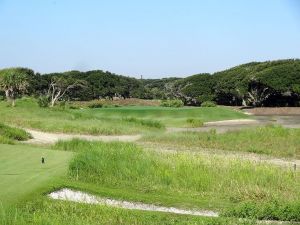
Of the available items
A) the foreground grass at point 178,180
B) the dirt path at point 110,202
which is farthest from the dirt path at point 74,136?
the dirt path at point 110,202

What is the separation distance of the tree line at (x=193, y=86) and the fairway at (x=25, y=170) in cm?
4846

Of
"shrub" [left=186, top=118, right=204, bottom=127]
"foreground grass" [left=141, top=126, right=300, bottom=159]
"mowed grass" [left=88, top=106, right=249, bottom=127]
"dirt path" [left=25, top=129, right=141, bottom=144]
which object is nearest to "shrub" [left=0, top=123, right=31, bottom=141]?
"dirt path" [left=25, top=129, right=141, bottom=144]

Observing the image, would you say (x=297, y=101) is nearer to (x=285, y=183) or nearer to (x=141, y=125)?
(x=141, y=125)

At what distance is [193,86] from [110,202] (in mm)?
88348

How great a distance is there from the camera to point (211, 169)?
17.1 m

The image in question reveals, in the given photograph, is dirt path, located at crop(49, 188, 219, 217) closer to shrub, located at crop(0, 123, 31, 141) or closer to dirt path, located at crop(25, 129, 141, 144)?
shrub, located at crop(0, 123, 31, 141)

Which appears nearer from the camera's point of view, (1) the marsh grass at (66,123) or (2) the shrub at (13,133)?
(2) the shrub at (13,133)

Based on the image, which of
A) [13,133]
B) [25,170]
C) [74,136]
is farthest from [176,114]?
[25,170]

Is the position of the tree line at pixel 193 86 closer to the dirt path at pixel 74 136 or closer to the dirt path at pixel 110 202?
the dirt path at pixel 74 136

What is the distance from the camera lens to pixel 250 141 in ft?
105

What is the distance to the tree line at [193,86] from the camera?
→ 7700 cm

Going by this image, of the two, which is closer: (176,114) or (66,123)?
(66,123)

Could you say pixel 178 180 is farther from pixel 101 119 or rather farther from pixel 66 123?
pixel 101 119

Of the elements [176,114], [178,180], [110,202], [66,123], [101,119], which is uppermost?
[178,180]
